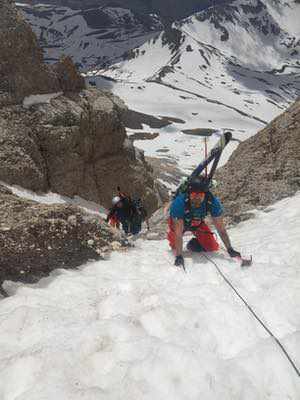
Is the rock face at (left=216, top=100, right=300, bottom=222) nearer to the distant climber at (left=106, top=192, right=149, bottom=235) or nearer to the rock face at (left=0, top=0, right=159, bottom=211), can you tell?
the distant climber at (left=106, top=192, right=149, bottom=235)

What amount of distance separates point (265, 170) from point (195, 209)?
641cm

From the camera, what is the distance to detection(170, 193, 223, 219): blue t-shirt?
344 inches

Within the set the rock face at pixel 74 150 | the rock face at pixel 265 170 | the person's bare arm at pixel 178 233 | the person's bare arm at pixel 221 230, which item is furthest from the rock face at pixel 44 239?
the rock face at pixel 74 150

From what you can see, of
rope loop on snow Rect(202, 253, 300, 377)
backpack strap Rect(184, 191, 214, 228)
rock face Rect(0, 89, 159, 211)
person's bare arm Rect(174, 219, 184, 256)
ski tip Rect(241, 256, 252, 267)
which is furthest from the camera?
rock face Rect(0, 89, 159, 211)

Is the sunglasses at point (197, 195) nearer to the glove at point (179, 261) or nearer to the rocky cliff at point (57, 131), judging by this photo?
the glove at point (179, 261)

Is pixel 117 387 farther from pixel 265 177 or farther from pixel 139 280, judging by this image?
pixel 265 177

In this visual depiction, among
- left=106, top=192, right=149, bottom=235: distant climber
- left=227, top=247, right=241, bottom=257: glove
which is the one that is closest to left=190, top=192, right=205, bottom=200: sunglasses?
left=227, top=247, right=241, bottom=257: glove

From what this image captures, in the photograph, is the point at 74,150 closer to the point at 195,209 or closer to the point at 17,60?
the point at 17,60

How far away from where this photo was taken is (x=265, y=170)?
1461cm

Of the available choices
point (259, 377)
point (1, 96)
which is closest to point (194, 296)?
point (259, 377)

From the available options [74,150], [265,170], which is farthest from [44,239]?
[74,150]

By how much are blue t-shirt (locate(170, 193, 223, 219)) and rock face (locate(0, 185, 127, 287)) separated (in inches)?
71.0

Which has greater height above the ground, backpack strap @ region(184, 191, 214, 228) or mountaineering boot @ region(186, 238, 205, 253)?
backpack strap @ region(184, 191, 214, 228)

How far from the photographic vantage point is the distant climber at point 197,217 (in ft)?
28.1
